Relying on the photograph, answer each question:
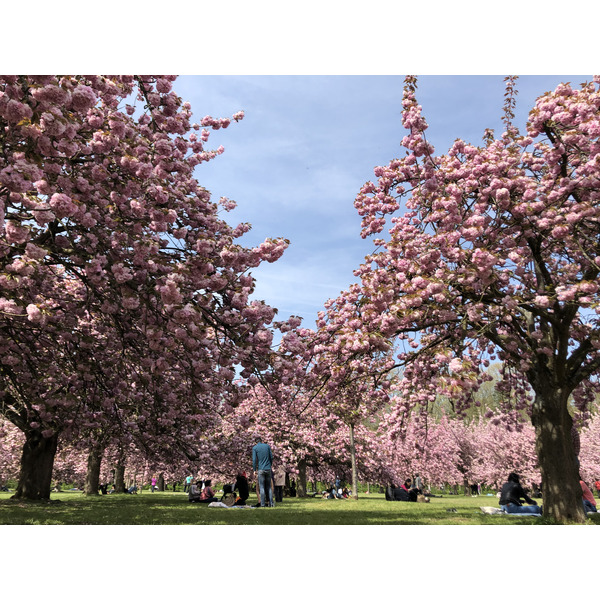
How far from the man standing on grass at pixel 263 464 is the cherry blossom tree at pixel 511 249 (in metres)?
5.17

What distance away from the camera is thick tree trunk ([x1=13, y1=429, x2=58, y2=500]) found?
15.6 m

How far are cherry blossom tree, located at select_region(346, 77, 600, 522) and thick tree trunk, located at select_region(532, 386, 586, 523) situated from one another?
0.07 feet

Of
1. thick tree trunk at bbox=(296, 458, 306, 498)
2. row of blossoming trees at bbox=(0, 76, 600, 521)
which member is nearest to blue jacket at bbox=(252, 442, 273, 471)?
row of blossoming trees at bbox=(0, 76, 600, 521)

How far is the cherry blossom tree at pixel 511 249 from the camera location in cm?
826

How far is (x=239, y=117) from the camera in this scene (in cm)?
1104

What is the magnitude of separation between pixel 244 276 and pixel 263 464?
7.60 meters

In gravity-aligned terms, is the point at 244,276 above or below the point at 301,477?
above

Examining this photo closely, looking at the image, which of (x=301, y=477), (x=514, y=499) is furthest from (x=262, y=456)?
(x=301, y=477)

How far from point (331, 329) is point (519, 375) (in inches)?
272

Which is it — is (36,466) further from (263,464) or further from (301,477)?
(301,477)

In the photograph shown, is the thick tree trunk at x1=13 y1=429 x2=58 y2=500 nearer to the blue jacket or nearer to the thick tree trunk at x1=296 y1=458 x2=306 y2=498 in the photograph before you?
the blue jacket

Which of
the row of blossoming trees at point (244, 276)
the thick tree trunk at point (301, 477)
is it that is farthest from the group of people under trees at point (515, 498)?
the thick tree trunk at point (301, 477)

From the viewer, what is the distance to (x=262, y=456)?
12578 mm
